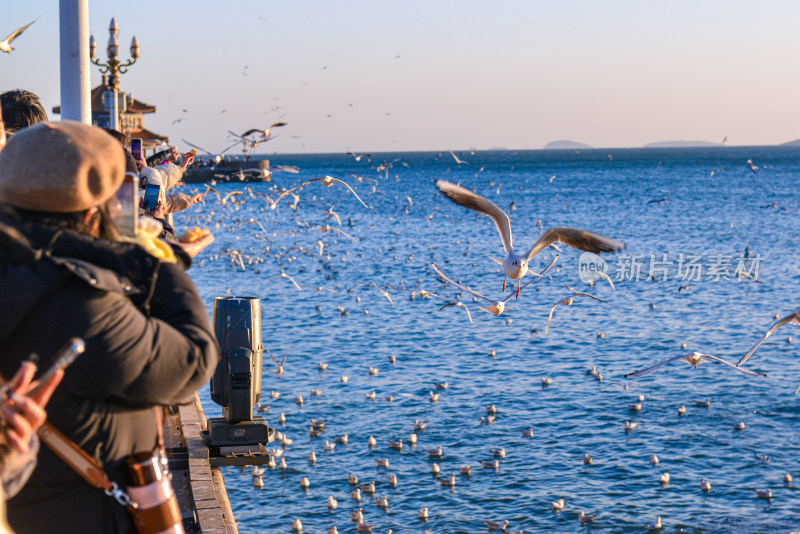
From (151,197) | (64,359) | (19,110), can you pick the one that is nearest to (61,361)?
(64,359)

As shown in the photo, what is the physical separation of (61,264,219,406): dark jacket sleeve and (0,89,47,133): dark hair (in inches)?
74.2

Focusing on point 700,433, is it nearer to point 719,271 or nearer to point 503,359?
point 503,359

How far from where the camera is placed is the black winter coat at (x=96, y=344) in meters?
2.20

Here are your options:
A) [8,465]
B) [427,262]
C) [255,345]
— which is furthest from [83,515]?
[427,262]

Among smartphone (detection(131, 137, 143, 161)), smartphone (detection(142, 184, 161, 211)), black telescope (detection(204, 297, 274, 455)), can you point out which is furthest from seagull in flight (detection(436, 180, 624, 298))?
smartphone (detection(142, 184, 161, 211))

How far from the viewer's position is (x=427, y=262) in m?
36.3

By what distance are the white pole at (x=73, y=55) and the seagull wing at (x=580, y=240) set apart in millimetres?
4826

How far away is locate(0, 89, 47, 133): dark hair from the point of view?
12.7 ft

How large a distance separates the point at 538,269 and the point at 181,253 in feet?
100

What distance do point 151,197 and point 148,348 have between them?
260 cm

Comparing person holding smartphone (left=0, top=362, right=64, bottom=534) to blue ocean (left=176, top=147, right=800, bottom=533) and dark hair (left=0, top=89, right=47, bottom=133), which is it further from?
blue ocean (left=176, top=147, right=800, bottom=533)

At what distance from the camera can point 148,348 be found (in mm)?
2270

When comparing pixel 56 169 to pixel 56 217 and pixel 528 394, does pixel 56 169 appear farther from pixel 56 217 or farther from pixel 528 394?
pixel 528 394

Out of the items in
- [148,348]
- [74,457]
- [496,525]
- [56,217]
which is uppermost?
[56,217]
